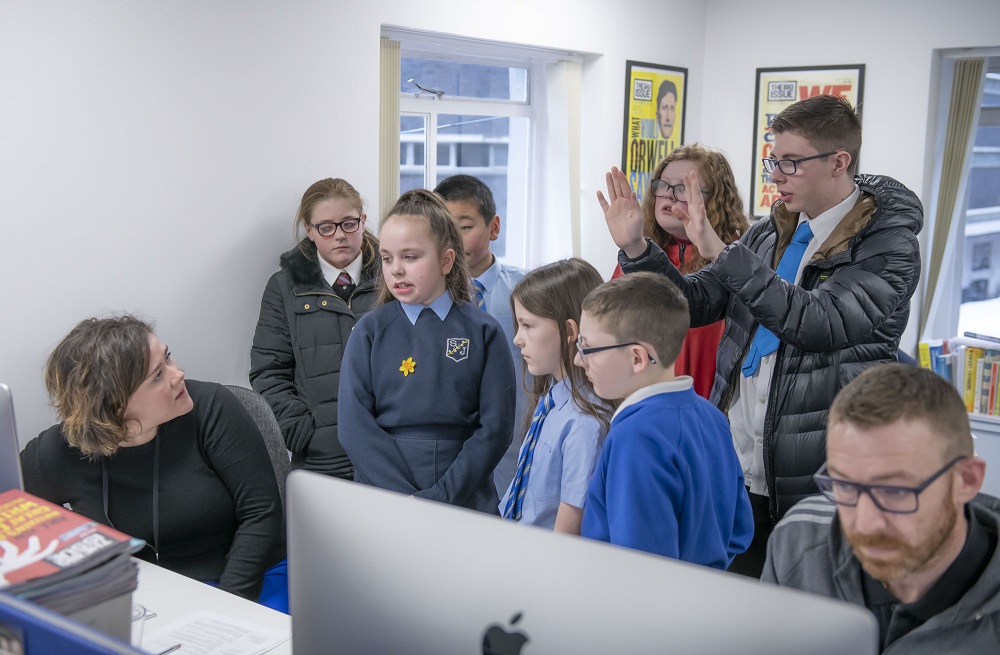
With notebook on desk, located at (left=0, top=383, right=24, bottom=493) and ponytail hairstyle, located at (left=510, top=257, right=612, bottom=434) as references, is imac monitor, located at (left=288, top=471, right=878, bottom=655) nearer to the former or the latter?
notebook on desk, located at (left=0, top=383, right=24, bottom=493)

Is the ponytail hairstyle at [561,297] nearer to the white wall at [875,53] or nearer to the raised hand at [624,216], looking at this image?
the raised hand at [624,216]

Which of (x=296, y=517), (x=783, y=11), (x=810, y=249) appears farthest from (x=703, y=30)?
(x=296, y=517)

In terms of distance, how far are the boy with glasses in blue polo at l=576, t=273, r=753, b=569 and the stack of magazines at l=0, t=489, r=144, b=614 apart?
0.83 metres

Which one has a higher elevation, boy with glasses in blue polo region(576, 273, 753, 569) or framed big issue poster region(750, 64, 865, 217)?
framed big issue poster region(750, 64, 865, 217)

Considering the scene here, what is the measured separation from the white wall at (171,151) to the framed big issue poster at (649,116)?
4.34ft

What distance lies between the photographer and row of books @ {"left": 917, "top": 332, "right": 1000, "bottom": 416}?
14.8 feet

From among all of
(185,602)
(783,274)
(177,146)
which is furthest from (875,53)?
(185,602)

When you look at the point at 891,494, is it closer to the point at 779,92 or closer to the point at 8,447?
the point at 8,447

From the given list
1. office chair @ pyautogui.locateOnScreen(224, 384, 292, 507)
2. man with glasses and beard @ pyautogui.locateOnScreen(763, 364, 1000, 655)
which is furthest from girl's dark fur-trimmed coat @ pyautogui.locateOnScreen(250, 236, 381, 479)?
man with glasses and beard @ pyautogui.locateOnScreen(763, 364, 1000, 655)

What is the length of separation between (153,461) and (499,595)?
1.45m

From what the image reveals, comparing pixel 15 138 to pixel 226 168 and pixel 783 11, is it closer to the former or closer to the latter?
pixel 226 168

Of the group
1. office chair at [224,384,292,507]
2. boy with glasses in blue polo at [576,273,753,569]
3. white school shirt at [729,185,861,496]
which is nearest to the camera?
boy with glasses in blue polo at [576,273,753,569]

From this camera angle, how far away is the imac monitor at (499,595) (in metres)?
0.74

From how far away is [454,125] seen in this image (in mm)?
4551
